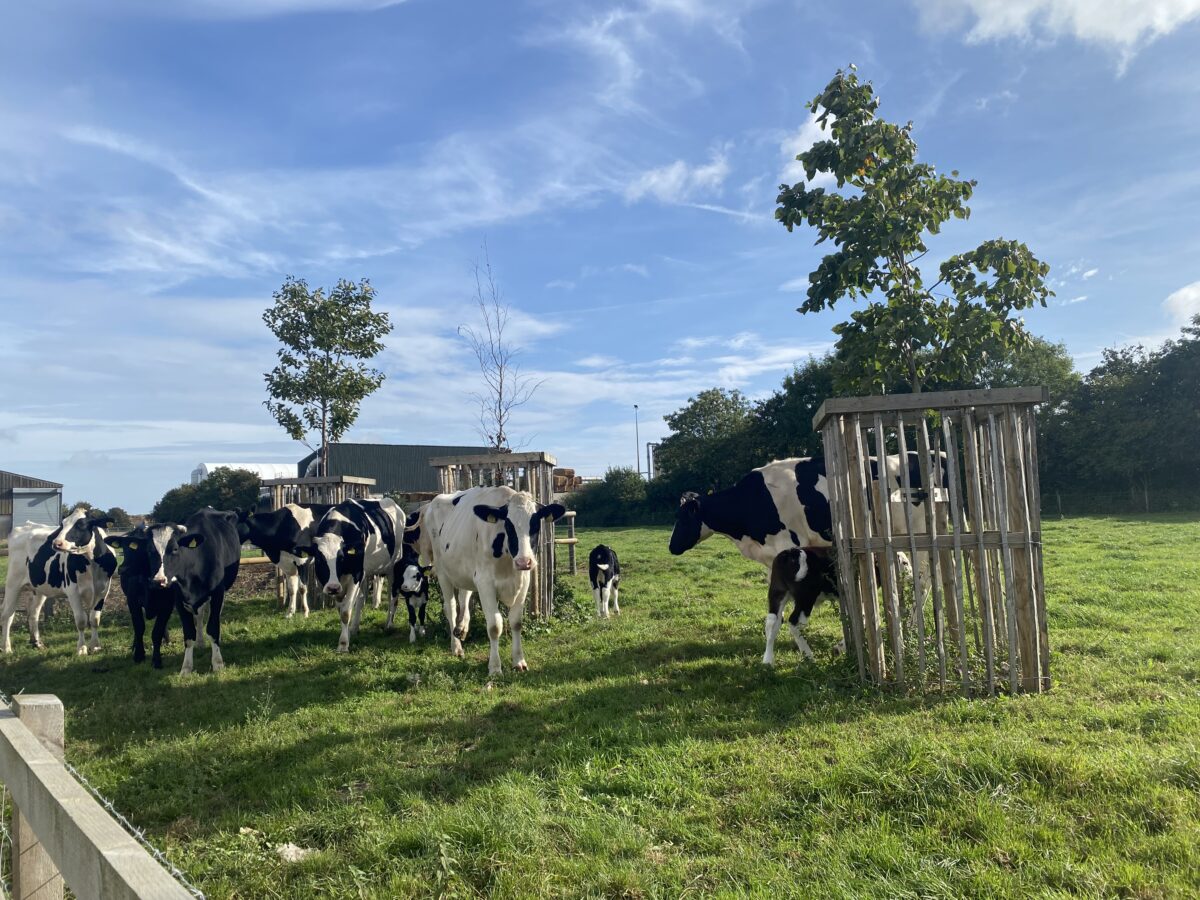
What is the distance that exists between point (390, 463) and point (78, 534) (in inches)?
2076

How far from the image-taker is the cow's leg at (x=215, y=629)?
363 inches

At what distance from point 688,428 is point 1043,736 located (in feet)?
145

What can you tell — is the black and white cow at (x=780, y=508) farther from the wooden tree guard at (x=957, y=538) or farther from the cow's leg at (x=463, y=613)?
the cow's leg at (x=463, y=613)

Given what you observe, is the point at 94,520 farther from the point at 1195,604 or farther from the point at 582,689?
the point at 1195,604

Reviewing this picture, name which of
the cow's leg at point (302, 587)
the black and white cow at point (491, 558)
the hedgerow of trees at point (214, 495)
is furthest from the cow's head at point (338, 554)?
the hedgerow of trees at point (214, 495)

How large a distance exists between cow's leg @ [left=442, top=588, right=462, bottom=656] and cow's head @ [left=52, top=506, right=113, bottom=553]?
17.0 feet

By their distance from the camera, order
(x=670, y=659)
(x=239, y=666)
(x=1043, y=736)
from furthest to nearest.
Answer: (x=239, y=666), (x=670, y=659), (x=1043, y=736)

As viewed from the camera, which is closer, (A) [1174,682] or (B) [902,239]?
(A) [1174,682]

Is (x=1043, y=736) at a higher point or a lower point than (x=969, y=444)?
lower

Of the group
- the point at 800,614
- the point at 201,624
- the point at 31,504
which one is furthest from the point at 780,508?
the point at 31,504

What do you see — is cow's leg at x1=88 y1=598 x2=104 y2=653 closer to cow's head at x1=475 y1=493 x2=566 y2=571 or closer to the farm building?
cow's head at x1=475 y1=493 x2=566 y2=571

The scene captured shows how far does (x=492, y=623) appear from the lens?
846 centimetres

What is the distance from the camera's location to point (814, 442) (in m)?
39.3

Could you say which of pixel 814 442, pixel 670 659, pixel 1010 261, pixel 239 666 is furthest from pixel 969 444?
pixel 814 442
